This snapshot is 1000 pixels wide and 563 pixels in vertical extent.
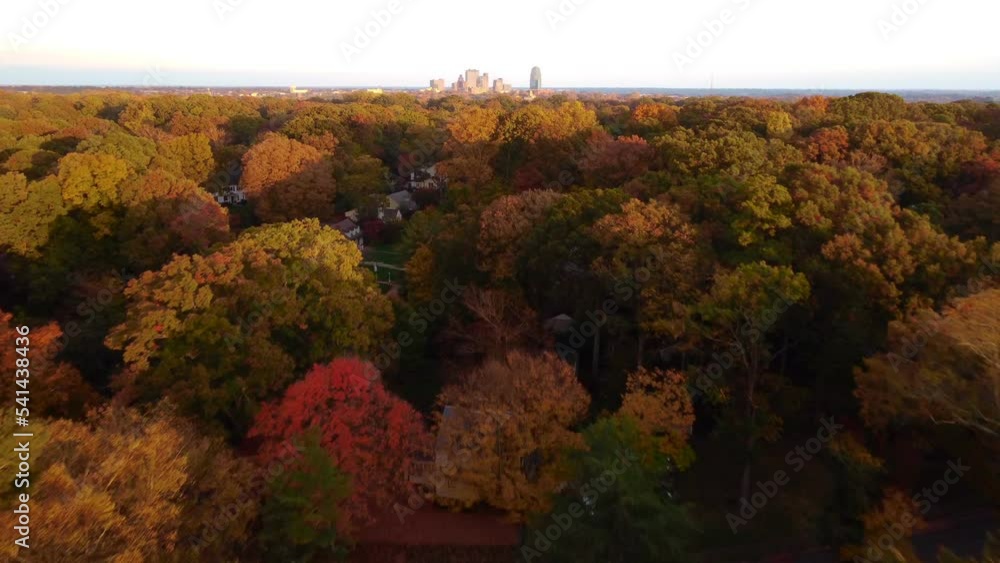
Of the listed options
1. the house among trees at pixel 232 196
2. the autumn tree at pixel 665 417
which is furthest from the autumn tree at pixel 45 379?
the house among trees at pixel 232 196

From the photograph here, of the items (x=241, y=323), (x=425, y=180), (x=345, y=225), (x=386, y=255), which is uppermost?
(x=241, y=323)

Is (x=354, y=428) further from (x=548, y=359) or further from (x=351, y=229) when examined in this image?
(x=351, y=229)

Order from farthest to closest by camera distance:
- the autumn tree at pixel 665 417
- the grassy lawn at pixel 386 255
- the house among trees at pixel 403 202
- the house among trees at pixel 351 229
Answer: the house among trees at pixel 403 202, the house among trees at pixel 351 229, the grassy lawn at pixel 386 255, the autumn tree at pixel 665 417

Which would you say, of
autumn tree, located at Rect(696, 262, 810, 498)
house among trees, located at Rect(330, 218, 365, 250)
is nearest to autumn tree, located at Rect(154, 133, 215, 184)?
house among trees, located at Rect(330, 218, 365, 250)

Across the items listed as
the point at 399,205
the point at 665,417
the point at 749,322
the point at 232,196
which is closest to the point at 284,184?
the point at 399,205

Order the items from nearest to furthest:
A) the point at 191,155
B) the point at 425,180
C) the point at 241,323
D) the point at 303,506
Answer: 1. the point at 303,506
2. the point at 241,323
3. the point at 191,155
4. the point at 425,180

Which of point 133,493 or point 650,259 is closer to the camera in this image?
point 133,493

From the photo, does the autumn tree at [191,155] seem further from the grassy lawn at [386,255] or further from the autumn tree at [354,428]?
the autumn tree at [354,428]
